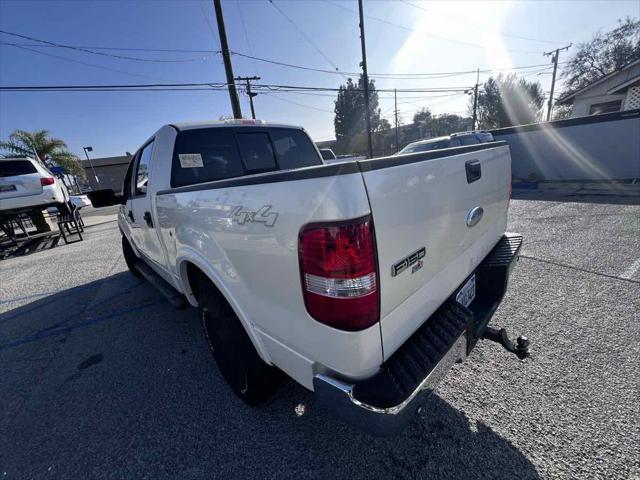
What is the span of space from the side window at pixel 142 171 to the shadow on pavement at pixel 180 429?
1693 millimetres

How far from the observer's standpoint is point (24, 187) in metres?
7.57

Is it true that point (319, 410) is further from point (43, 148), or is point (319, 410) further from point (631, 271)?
point (43, 148)

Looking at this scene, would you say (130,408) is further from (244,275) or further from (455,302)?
(455,302)

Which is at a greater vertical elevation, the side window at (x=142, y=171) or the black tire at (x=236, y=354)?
the side window at (x=142, y=171)

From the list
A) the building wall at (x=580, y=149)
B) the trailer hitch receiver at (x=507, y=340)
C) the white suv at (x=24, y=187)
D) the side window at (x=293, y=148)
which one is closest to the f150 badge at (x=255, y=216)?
the trailer hitch receiver at (x=507, y=340)

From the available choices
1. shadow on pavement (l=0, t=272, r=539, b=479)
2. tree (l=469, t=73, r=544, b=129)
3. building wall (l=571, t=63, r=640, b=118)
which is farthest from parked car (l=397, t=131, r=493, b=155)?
tree (l=469, t=73, r=544, b=129)

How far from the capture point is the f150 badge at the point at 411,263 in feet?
4.13

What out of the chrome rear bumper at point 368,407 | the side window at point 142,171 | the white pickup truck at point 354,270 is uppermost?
the side window at point 142,171

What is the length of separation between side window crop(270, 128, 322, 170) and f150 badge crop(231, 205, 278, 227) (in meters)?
1.84

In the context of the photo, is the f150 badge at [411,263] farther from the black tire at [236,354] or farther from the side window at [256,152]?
the side window at [256,152]

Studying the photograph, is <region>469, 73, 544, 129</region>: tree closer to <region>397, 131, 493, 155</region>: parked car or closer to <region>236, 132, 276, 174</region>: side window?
<region>397, 131, 493, 155</region>: parked car

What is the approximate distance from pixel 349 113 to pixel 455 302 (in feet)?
186

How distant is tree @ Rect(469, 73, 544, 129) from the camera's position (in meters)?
36.6

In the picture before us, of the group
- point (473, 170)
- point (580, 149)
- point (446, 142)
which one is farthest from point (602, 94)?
point (473, 170)
